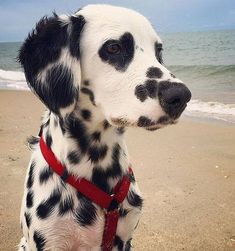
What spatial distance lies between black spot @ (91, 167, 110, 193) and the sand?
1.52m

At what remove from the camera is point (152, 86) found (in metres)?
2.64

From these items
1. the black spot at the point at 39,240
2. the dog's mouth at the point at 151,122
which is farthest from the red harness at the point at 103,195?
the dog's mouth at the point at 151,122

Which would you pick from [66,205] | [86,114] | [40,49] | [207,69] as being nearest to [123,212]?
[66,205]

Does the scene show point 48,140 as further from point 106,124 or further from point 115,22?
point 115,22

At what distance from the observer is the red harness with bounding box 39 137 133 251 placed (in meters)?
2.97

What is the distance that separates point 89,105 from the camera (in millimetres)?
2908

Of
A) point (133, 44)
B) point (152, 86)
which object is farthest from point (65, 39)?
point (152, 86)

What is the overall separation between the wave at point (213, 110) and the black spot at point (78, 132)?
22.3ft

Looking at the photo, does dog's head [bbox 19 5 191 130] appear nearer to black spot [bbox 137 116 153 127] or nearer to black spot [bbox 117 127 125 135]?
black spot [bbox 137 116 153 127]

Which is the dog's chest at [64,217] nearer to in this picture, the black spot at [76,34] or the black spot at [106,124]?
the black spot at [106,124]

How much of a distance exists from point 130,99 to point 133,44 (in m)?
0.36

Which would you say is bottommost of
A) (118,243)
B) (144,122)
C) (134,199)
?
(118,243)

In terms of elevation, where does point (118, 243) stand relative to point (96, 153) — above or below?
below

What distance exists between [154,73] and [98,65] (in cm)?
35
